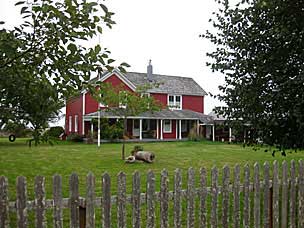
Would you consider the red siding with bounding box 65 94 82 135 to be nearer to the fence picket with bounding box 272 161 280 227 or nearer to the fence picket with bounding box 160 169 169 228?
the fence picket with bounding box 272 161 280 227

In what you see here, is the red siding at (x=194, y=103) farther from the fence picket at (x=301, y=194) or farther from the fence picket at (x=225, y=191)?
the fence picket at (x=225, y=191)

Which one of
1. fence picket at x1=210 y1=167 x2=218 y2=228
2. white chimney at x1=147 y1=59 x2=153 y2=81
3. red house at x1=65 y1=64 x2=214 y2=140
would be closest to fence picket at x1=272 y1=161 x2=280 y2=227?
fence picket at x1=210 y1=167 x2=218 y2=228

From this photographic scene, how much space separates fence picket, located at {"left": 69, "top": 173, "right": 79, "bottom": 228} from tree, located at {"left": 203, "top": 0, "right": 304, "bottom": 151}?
406cm

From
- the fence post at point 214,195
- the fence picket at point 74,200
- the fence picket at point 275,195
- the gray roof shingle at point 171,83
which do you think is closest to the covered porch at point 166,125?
the gray roof shingle at point 171,83

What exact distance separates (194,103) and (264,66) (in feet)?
122

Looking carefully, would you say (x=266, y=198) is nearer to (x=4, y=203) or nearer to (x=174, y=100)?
(x=4, y=203)

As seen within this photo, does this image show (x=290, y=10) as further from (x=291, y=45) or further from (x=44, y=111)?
(x=44, y=111)

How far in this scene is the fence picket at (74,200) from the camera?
333 centimetres

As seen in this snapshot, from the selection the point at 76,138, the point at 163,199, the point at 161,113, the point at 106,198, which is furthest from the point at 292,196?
the point at 161,113

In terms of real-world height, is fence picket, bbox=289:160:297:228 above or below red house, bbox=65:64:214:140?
below

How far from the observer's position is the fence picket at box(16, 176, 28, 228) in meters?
3.02

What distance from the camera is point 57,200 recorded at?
3.27 m

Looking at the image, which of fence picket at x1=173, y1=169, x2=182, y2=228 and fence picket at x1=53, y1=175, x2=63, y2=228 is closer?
fence picket at x1=53, y1=175, x2=63, y2=228

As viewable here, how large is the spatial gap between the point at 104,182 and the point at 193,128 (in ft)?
123
